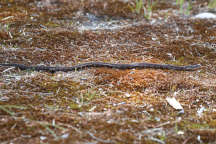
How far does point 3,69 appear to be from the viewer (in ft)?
10.1

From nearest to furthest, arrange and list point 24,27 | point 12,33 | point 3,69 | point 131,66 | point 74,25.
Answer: point 3,69 → point 131,66 → point 12,33 → point 24,27 → point 74,25

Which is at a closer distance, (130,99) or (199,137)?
(199,137)

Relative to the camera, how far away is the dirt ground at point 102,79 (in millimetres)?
2160

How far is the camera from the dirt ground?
2160 mm

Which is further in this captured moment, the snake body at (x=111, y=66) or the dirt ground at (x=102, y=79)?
the snake body at (x=111, y=66)

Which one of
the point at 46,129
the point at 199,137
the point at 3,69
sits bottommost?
the point at 199,137

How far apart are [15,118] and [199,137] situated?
1634 mm

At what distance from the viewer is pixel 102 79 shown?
3082 millimetres

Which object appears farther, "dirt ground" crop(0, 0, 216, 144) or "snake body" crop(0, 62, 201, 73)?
"snake body" crop(0, 62, 201, 73)

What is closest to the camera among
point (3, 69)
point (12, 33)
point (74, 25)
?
point (3, 69)

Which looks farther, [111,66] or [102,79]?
[111,66]

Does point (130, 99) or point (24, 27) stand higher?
point (24, 27)

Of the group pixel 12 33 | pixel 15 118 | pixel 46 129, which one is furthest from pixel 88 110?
pixel 12 33

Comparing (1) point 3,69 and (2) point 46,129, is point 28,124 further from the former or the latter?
(1) point 3,69
